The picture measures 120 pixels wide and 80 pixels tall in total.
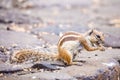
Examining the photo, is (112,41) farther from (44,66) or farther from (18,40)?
(44,66)

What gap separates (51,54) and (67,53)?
0.41m

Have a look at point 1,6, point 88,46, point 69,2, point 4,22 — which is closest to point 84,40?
point 88,46

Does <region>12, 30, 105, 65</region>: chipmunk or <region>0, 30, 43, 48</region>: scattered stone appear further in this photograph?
<region>0, 30, 43, 48</region>: scattered stone

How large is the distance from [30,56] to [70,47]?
0.61 metres

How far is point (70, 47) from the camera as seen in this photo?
6066 mm

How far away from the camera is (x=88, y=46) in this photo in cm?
617

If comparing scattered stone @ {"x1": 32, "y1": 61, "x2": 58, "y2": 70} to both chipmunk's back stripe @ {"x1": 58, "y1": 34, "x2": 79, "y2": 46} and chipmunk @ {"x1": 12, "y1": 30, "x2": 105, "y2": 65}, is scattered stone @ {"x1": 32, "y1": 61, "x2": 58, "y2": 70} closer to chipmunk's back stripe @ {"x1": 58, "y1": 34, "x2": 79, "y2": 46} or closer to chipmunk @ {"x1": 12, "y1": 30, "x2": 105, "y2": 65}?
chipmunk @ {"x1": 12, "y1": 30, "x2": 105, "y2": 65}

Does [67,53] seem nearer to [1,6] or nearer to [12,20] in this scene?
[12,20]

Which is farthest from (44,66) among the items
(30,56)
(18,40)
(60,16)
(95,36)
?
(60,16)

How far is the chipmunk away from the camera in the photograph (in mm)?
6062

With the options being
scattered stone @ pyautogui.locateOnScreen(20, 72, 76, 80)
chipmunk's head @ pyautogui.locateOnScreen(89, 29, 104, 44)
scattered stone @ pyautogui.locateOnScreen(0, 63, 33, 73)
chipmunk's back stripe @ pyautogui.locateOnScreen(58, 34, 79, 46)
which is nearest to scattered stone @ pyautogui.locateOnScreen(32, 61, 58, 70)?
scattered stone @ pyautogui.locateOnScreen(0, 63, 33, 73)

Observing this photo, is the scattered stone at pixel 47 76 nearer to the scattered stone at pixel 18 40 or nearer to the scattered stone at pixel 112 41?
the scattered stone at pixel 18 40

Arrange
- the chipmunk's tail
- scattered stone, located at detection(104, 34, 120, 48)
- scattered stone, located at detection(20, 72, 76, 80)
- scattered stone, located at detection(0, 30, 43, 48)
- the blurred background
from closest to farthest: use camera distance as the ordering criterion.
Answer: scattered stone, located at detection(20, 72, 76, 80)
the chipmunk's tail
scattered stone, located at detection(0, 30, 43, 48)
scattered stone, located at detection(104, 34, 120, 48)
the blurred background

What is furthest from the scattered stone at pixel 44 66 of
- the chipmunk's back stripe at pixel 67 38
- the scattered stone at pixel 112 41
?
the scattered stone at pixel 112 41
